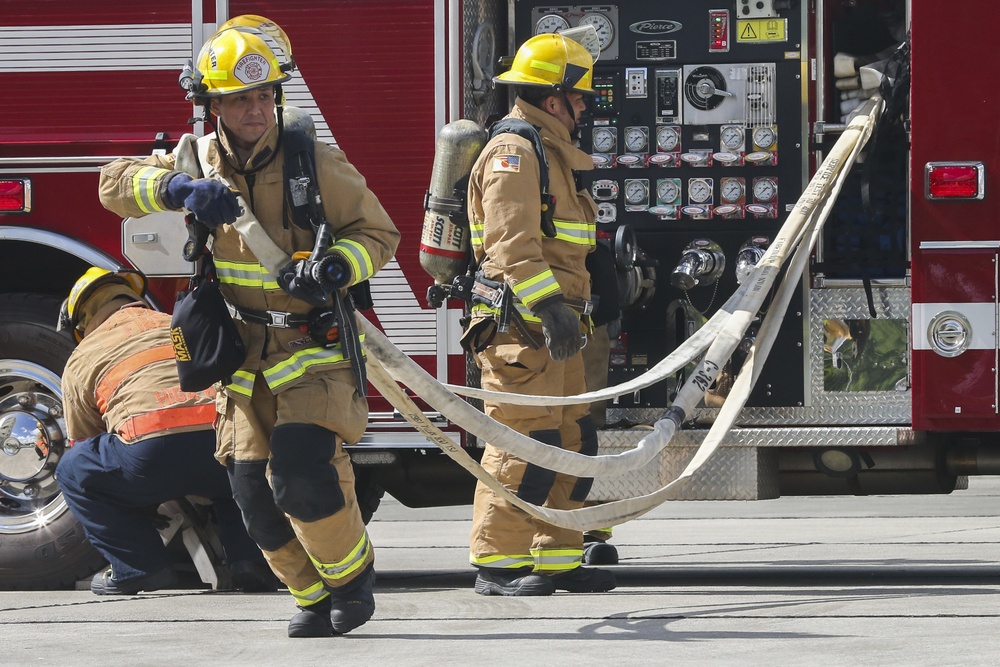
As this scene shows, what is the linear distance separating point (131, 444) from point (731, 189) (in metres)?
2.59

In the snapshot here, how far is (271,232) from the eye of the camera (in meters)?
5.12

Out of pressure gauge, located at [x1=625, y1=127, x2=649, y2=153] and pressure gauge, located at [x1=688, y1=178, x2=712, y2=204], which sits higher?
pressure gauge, located at [x1=625, y1=127, x2=649, y2=153]

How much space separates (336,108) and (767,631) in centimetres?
272

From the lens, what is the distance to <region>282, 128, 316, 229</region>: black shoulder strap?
16.6 ft

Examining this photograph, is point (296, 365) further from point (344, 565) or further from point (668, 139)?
point (668, 139)

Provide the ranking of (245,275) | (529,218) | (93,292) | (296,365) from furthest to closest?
(93,292), (529,218), (245,275), (296,365)

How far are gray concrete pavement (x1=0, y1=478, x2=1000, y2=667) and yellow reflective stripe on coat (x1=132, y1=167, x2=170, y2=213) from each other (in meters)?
1.34

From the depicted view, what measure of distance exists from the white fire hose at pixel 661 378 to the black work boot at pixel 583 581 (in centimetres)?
47

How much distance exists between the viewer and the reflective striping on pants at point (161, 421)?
20.4 ft

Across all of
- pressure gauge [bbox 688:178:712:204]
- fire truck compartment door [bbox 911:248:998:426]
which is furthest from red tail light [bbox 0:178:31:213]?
fire truck compartment door [bbox 911:248:998:426]

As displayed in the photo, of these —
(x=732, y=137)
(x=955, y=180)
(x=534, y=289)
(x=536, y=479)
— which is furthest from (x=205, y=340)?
(x=955, y=180)

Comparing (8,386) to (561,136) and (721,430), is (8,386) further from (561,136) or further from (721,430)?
(721,430)

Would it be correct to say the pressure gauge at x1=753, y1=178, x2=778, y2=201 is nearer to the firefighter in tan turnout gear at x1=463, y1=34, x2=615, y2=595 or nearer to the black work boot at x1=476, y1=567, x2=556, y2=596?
the firefighter in tan turnout gear at x1=463, y1=34, x2=615, y2=595

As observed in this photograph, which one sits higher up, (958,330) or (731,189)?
(731,189)
